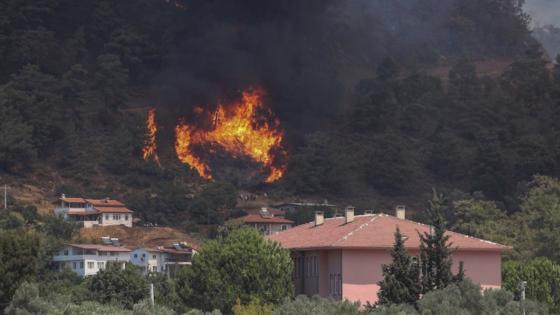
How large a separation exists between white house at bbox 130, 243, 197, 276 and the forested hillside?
11.8m

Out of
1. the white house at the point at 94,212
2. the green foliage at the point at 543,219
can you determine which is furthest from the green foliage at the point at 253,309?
the white house at the point at 94,212

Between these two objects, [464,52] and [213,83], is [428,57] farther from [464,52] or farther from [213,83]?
[213,83]

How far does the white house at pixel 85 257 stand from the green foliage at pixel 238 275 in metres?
39.9

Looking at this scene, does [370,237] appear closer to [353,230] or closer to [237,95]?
[353,230]

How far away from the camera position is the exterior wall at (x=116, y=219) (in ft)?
414

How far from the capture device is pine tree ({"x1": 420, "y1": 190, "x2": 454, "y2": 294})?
215ft

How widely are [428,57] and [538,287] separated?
354 feet

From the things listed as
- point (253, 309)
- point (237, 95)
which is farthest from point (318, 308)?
point (237, 95)

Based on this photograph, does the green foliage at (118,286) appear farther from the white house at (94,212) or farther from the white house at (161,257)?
the white house at (94,212)

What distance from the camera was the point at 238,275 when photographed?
72.8m

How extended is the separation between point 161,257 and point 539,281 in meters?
47.0

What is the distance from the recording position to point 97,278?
91.7 metres

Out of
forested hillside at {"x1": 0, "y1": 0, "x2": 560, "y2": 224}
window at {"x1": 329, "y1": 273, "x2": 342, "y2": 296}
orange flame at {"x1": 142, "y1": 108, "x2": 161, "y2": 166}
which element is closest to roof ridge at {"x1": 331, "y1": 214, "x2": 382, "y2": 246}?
window at {"x1": 329, "y1": 273, "x2": 342, "y2": 296}

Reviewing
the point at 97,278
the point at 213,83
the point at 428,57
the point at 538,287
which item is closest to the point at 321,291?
the point at 538,287
